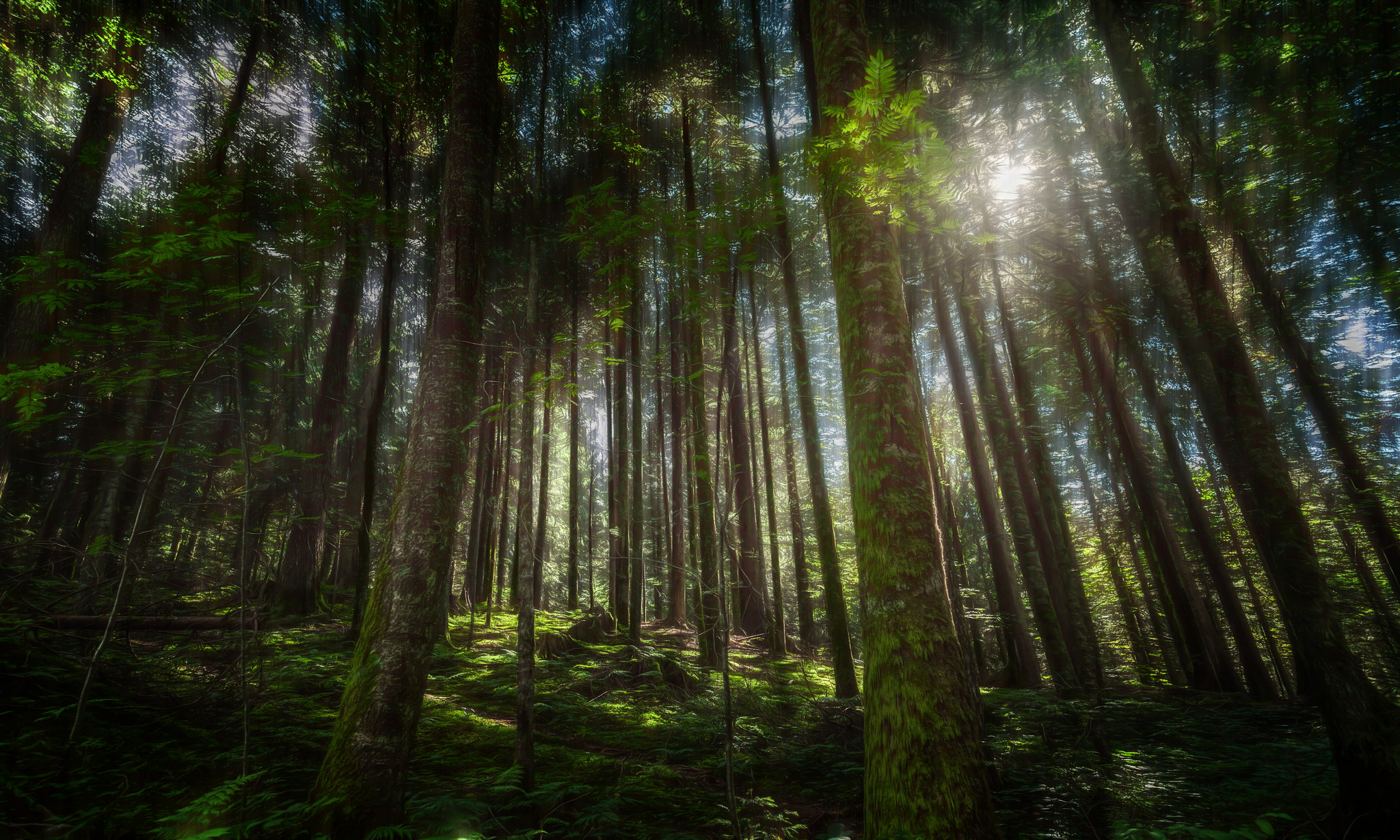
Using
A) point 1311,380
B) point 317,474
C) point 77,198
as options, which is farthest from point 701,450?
point 77,198

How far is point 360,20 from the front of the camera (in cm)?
927

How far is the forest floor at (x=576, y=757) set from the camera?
11.8 feet

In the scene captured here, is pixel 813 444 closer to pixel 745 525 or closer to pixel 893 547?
pixel 893 547

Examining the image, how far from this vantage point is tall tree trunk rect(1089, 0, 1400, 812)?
12.7ft

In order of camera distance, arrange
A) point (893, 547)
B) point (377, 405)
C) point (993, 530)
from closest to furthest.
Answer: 1. point (893, 547)
2. point (377, 405)
3. point (993, 530)

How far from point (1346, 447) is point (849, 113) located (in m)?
13.2

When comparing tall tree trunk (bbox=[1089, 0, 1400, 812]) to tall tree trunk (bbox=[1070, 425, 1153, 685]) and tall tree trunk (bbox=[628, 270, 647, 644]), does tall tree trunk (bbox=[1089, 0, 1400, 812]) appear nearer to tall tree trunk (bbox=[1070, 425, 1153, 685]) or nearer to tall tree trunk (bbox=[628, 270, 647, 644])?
tall tree trunk (bbox=[628, 270, 647, 644])

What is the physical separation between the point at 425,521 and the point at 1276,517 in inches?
319

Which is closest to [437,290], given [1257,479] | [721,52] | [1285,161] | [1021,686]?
[1257,479]

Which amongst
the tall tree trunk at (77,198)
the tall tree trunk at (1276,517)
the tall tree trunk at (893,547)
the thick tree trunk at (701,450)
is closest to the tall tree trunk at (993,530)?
the tall tree trunk at (1276,517)

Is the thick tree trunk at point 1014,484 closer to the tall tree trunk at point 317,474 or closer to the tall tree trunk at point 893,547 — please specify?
the tall tree trunk at point 893,547

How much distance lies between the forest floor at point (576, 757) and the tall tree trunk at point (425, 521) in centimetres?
32

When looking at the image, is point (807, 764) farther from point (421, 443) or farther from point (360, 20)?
point (360, 20)

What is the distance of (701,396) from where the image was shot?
987cm
